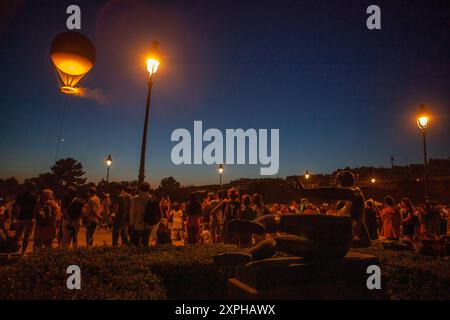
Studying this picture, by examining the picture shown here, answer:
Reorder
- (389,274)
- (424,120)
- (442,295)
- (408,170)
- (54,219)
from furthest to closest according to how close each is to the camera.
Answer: (408,170)
(424,120)
(54,219)
(389,274)
(442,295)

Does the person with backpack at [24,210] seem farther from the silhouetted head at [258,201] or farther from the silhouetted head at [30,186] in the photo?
the silhouetted head at [258,201]

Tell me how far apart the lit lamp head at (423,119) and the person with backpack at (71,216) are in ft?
44.1

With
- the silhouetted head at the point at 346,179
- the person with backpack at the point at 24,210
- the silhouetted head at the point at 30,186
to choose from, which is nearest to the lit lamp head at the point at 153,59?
the silhouetted head at the point at 30,186

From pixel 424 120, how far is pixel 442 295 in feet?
37.3

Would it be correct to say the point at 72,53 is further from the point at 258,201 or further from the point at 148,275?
the point at 258,201

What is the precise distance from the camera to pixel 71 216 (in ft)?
28.6

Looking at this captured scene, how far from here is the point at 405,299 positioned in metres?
4.26

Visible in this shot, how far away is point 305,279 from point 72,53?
6.17m

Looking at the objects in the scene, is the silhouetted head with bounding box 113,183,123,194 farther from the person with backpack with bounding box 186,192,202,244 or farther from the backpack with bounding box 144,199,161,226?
the person with backpack with bounding box 186,192,202,244

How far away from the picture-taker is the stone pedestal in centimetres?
425

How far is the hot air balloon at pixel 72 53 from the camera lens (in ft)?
21.5
